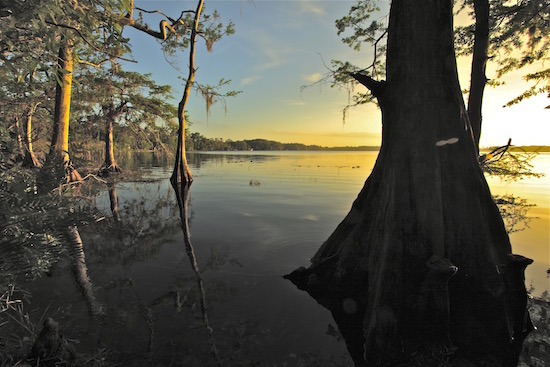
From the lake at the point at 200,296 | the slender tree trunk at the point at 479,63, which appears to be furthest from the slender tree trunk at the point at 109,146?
the slender tree trunk at the point at 479,63

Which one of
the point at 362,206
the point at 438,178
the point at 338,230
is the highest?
the point at 438,178

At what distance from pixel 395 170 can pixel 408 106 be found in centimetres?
100

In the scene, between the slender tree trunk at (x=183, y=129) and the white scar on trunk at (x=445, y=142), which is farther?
the slender tree trunk at (x=183, y=129)

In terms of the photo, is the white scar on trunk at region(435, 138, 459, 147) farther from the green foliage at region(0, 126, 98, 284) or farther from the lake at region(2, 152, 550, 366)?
the green foliage at region(0, 126, 98, 284)

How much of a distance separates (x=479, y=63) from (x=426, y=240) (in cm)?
965

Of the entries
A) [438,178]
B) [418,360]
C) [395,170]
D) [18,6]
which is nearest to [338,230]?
[395,170]

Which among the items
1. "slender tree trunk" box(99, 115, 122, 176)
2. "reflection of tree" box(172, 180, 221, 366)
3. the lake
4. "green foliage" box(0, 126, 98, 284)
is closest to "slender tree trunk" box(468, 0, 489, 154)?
the lake

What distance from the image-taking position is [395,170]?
394cm

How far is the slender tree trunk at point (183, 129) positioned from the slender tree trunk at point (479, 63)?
56.7ft

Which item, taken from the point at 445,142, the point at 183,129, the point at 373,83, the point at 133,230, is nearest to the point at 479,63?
the point at 373,83

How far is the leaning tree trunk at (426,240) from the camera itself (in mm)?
3305

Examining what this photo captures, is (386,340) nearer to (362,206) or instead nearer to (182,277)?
(362,206)

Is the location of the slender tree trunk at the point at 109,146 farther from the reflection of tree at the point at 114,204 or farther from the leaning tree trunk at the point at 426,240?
the leaning tree trunk at the point at 426,240

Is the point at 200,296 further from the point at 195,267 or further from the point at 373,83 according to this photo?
the point at 373,83
